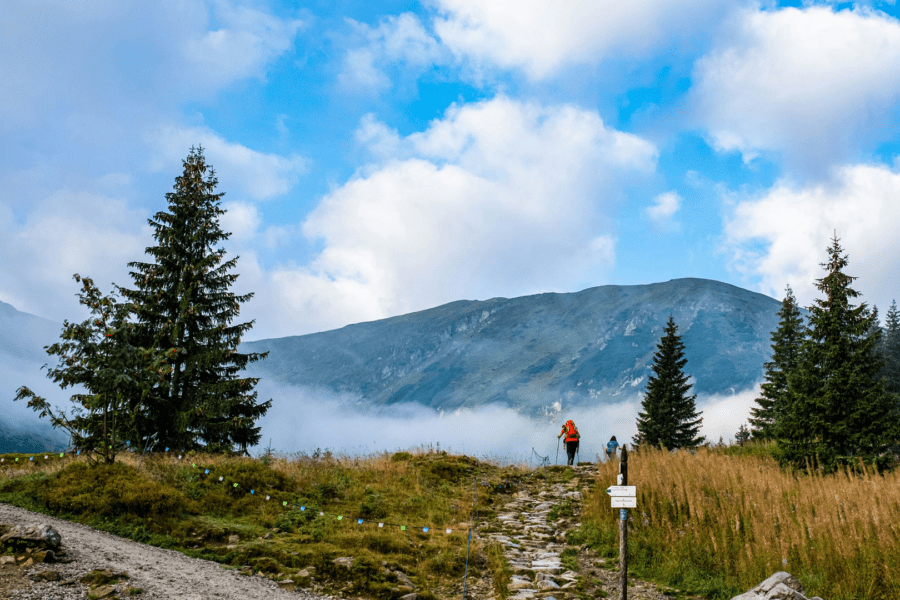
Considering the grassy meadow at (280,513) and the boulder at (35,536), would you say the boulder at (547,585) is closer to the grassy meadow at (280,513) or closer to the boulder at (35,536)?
the grassy meadow at (280,513)

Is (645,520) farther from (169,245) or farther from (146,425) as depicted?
(169,245)

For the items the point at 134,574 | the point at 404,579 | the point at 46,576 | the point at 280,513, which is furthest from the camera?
the point at 280,513

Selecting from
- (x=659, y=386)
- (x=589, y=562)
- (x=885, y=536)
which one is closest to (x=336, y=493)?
(x=589, y=562)

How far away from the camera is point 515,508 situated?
54.6 ft

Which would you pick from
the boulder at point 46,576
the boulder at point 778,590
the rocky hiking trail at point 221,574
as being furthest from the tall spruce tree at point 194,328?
the boulder at point 778,590

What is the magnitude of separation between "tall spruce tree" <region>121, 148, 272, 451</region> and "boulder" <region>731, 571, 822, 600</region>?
1960 centimetres

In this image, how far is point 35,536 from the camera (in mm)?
8469

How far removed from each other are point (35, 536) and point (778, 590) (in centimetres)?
1096

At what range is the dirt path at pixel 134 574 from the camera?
725cm

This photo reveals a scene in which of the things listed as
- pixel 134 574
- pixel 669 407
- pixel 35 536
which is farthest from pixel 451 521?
pixel 669 407

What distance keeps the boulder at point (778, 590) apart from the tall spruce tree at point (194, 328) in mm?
19596

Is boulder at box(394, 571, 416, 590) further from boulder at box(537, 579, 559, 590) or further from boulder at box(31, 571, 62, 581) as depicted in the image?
boulder at box(31, 571, 62, 581)

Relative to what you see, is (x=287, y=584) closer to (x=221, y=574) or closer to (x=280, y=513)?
(x=221, y=574)

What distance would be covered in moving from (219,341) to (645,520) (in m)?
19.1
